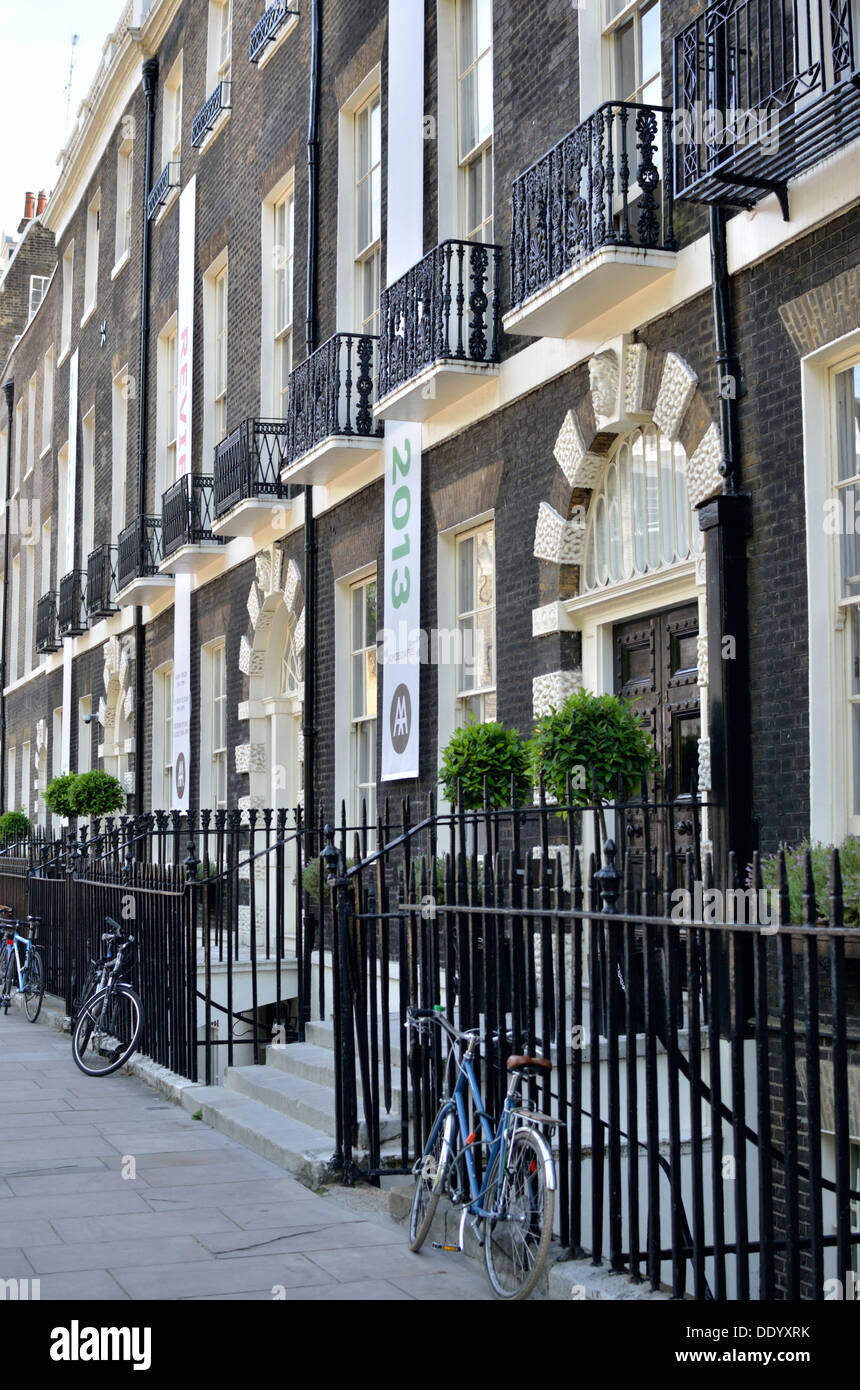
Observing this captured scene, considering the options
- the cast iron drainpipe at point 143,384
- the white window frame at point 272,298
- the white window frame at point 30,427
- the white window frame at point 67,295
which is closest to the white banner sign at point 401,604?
the white window frame at point 272,298

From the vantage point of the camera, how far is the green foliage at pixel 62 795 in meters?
22.7

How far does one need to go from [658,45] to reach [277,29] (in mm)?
7917

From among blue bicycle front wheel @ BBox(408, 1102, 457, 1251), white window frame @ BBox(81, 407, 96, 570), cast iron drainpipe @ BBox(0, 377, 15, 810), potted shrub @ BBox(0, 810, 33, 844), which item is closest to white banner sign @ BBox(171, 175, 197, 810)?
white window frame @ BBox(81, 407, 96, 570)

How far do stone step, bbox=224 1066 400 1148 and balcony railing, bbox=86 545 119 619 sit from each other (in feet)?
45.4

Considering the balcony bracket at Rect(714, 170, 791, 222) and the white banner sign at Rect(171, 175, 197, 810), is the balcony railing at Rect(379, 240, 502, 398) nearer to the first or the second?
the balcony bracket at Rect(714, 170, 791, 222)

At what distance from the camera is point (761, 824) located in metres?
8.42

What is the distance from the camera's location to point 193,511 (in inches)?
736

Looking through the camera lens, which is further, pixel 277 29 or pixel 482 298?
pixel 277 29

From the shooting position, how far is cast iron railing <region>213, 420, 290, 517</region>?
52.8ft

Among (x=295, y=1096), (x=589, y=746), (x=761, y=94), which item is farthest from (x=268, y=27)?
(x=295, y=1096)

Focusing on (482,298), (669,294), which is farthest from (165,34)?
(669,294)
